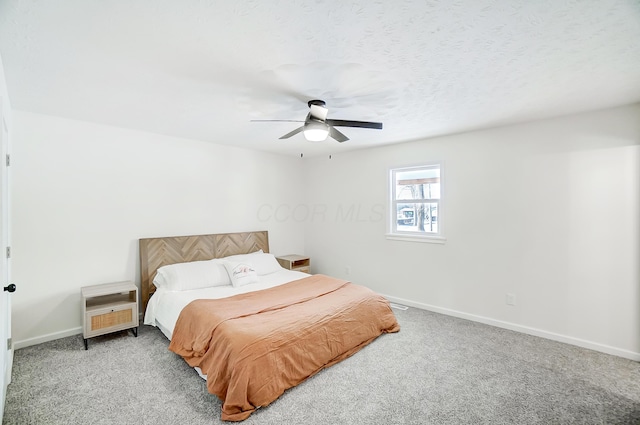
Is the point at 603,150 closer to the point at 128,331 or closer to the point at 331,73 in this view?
the point at 331,73

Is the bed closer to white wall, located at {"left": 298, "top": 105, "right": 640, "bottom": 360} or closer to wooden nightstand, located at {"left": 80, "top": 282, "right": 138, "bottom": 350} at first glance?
wooden nightstand, located at {"left": 80, "top": 282, "right": 138, "bottom": 350}

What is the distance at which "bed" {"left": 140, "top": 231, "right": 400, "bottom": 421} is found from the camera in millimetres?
2135

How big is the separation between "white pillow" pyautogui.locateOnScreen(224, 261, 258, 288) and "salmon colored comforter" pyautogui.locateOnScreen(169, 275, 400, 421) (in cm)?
43

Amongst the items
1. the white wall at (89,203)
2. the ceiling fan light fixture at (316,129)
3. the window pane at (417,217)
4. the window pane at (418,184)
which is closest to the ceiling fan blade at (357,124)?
the ceiling fan light fixture at (316,129)

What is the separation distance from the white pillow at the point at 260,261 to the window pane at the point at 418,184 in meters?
2.17

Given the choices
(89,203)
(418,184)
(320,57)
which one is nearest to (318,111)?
(320,57)

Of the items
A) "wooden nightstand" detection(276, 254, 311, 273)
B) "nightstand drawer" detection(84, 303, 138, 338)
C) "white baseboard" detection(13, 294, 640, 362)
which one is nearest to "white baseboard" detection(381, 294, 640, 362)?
"white baseboard" detection(13, 294, 640, 362)

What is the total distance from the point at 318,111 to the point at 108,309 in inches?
116

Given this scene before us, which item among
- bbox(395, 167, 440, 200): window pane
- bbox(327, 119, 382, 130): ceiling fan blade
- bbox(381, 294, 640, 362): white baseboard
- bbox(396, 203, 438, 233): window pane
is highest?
bbox(327, 119, 382, 130): ceiling fan blade

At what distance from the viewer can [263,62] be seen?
201 centimetres

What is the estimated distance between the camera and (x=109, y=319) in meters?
3.05

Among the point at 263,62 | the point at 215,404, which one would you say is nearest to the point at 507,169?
the point at 263,62

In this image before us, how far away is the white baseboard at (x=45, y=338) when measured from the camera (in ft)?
9.62

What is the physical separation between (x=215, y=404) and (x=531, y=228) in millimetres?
3608
